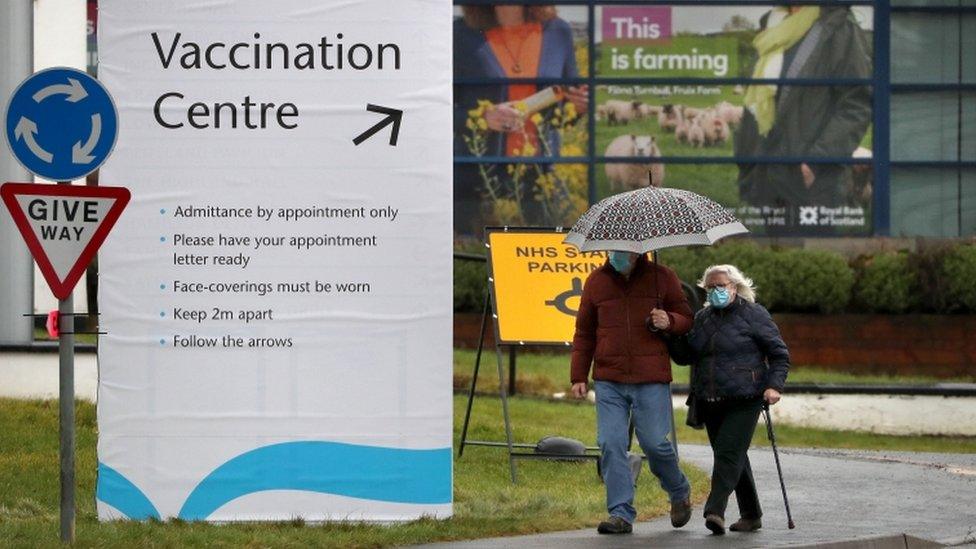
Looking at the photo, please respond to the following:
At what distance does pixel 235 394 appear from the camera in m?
10.8

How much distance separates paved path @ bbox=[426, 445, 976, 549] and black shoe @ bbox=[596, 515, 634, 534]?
2.6 inches

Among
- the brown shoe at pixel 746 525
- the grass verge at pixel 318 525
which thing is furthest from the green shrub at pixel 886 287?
the brown shoe at pixel 746 525

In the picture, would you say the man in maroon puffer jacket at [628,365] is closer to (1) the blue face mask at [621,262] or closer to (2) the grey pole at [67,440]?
(1) the blue face mask at [621,262]

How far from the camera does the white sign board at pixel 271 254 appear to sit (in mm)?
10750

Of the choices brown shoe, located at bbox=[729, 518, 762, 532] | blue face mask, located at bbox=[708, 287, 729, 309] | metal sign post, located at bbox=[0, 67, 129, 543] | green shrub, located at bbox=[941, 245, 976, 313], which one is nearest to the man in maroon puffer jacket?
blue face mask, located at bbox=[708, 287, 729, 309]

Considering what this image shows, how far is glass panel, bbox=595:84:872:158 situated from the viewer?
1065 inches

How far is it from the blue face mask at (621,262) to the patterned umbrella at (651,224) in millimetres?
144

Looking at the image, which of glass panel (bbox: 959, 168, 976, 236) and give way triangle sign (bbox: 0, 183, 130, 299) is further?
glass panel (bbox: 959, 168, 976, 236)

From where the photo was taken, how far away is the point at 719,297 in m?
10.9

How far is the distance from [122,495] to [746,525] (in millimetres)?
3645

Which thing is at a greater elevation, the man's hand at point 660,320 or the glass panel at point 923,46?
the glass panel at point 923,46

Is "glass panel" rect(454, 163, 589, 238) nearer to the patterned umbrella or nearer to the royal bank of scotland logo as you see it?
the royal bank of scotland logo

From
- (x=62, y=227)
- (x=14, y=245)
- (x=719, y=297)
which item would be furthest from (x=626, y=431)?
(x=14, y=245)

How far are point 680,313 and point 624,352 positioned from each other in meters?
0.41
